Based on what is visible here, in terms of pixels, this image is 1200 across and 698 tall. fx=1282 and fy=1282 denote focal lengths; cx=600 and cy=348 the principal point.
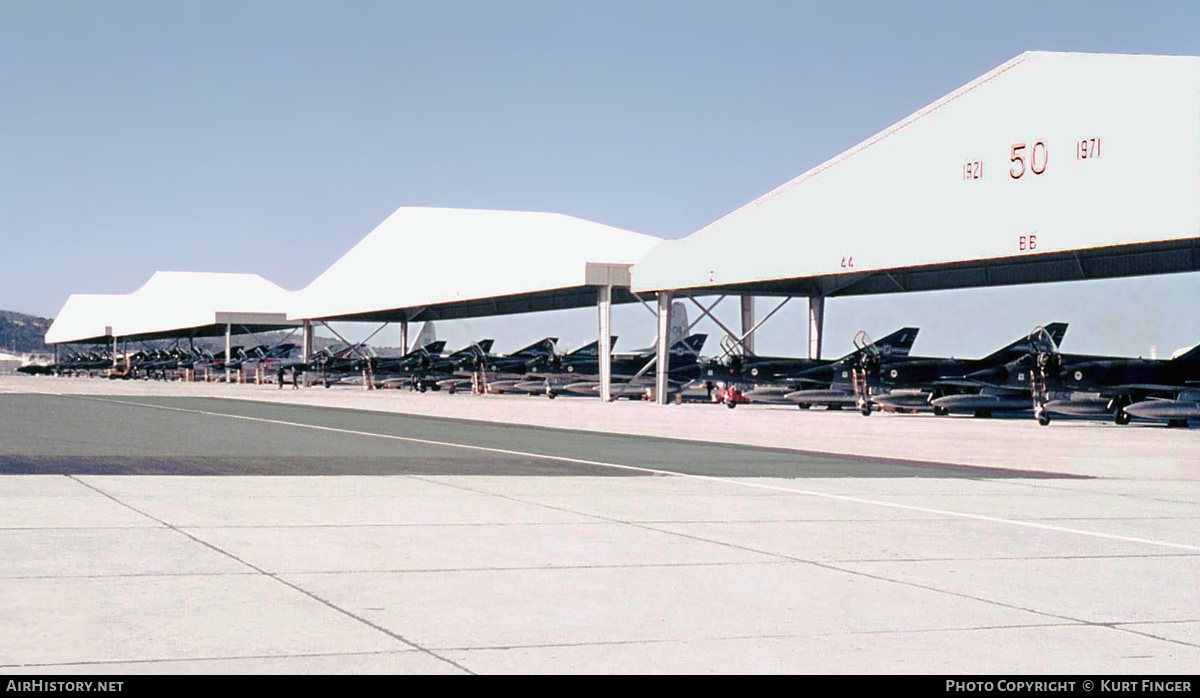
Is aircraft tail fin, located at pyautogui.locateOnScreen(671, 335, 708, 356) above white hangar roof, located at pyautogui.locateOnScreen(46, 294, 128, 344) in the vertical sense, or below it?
below

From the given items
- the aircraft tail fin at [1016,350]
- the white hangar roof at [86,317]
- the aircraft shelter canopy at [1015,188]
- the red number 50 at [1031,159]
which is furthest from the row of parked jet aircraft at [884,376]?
the white hangar roof at [86,317]

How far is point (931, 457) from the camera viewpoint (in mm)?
20234

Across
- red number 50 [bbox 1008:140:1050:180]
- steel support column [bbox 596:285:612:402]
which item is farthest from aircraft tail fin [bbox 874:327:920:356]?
red number 50 [bbox 1008:140:1050:180]

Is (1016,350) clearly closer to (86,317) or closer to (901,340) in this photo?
(901,340)

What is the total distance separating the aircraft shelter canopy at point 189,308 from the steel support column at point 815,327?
53520 mm

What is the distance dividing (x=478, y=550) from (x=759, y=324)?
39.9 metres

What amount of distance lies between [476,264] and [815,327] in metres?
16.8

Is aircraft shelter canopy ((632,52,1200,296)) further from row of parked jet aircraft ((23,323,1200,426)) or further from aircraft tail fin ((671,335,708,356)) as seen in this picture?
aircraft tail fin ((671,335,708,356))

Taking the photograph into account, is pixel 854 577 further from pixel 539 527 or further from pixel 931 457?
pixel 931 457

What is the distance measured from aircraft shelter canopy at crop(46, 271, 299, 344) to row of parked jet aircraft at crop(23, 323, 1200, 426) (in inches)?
1032

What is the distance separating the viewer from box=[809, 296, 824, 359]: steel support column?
4919cm

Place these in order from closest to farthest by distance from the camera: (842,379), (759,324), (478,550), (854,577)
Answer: (854,577) → (478,550) → (842,379) → (759,324)

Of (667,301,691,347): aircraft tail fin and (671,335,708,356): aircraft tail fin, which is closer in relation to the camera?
(671,335,708,356): aircraft tail fin
